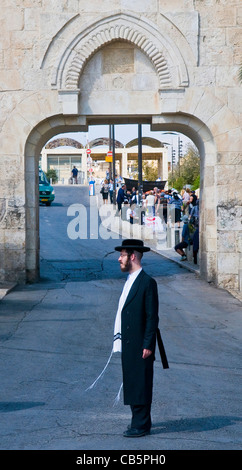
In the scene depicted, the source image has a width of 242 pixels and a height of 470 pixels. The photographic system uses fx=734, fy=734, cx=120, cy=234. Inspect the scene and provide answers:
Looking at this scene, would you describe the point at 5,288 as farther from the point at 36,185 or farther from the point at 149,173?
the point at 149,173

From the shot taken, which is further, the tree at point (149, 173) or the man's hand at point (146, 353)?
the tree at point (149, 173)

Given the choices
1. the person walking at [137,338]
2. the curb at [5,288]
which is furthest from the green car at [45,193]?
the person walking at [137,338]

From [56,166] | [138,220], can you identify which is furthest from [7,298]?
[56,166]

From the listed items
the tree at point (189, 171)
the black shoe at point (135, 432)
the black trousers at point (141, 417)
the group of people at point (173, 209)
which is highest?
the tree at point (189, 171)

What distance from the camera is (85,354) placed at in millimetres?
10219

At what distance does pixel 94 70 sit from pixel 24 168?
2.77 m

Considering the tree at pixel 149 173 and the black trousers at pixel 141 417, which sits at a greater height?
the tree at pixel 149 173

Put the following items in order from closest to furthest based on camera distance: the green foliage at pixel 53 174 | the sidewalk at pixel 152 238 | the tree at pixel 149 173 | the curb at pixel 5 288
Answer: the curb at pixel 5 288, the sidewalk at pixel 152 238, the tree at pixel 149 173, the green foliage at pixel 53 174

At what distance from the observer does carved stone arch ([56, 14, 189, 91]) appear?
645 inches

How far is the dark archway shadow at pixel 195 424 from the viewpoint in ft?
21.7

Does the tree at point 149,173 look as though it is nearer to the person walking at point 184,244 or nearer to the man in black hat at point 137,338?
the person walking at point 184,244

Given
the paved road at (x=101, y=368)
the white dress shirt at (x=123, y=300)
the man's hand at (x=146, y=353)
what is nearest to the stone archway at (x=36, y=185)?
the paved road at (x=101, y=368)

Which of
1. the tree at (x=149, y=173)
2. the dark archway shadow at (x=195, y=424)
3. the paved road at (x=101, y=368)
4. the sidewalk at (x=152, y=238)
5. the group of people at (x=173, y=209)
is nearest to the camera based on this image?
the paved road at (x=101, y=368)

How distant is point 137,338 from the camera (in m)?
6.56
